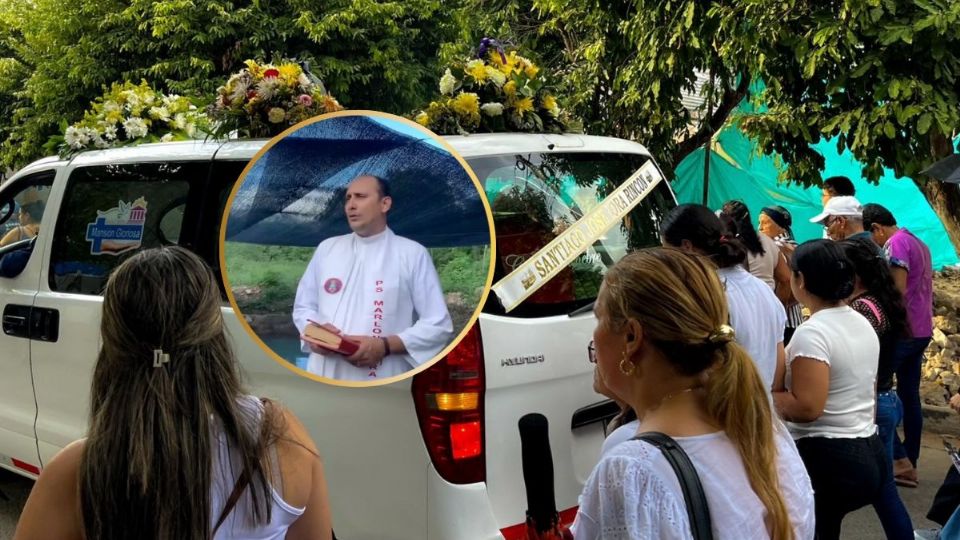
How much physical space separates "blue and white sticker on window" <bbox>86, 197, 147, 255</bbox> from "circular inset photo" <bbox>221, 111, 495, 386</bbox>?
161 centimetres

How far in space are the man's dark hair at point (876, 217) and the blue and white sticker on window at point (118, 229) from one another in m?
4.79

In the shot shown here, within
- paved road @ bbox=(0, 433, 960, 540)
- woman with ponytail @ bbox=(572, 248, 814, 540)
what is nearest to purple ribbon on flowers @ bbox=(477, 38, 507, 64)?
woman with ponytail @ bbox=(572, 248, 814, 540)

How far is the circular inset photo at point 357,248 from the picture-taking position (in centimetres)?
232

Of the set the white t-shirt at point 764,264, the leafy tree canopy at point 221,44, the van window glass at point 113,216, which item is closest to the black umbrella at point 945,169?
the white t-shirt at point 764,264

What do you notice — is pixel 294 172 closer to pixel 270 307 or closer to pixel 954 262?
pixel 270 307

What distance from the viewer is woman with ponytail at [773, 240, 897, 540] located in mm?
3064

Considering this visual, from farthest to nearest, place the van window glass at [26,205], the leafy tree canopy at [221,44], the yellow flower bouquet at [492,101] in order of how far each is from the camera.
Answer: the leafy tree canopy at [221,44], the van window glass at [26,205], the yellow flower bouquet at [492,101]

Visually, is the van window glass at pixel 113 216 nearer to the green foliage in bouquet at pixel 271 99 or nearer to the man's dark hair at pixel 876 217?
the green foliage in bouquet at pixel 271 99

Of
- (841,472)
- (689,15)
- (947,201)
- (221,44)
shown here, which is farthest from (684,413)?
(221,44)

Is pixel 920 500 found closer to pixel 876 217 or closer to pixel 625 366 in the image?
pixel 876 217

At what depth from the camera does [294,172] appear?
8.11ft

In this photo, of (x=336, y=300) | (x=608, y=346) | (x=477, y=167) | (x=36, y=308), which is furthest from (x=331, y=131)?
(x=36, y=308)

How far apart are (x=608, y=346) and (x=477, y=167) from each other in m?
1.53

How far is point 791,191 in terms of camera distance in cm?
1275
